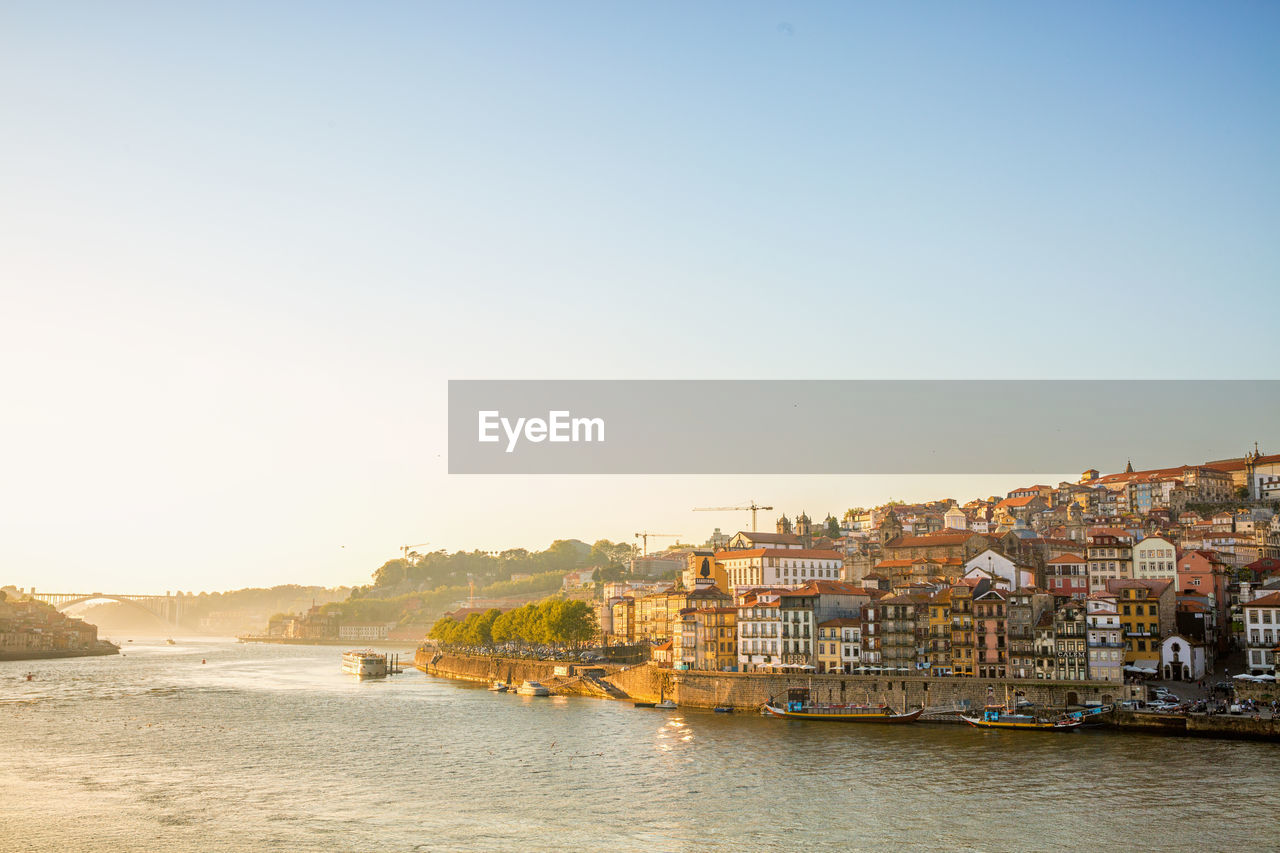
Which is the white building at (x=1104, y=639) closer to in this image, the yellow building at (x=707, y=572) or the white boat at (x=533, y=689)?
the yellow building at (x=707, y=572)

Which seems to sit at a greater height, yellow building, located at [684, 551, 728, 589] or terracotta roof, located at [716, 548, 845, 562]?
terracotta roof, located at [716, 548, 845, 562]

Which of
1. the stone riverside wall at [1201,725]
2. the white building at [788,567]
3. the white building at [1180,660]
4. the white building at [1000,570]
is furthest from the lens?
the white building at [788,567]

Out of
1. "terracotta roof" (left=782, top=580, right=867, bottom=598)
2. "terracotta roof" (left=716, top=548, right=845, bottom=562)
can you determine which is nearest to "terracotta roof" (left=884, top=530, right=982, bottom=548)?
"terracotta roof" (left=716, top=548, right=845, bottom=562)

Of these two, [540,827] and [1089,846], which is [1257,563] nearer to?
[1089,846]

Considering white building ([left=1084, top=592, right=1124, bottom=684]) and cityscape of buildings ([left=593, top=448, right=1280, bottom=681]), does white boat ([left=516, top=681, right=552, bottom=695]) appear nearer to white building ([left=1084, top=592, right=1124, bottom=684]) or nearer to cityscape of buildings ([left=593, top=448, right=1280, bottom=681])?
cityscape of buildings ([left=593, top=448, right=1280, bottom=681])

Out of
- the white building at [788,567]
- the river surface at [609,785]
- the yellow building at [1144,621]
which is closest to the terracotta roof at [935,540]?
the white building at [788,567]

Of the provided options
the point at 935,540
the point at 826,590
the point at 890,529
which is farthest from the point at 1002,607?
the point at 890,529
